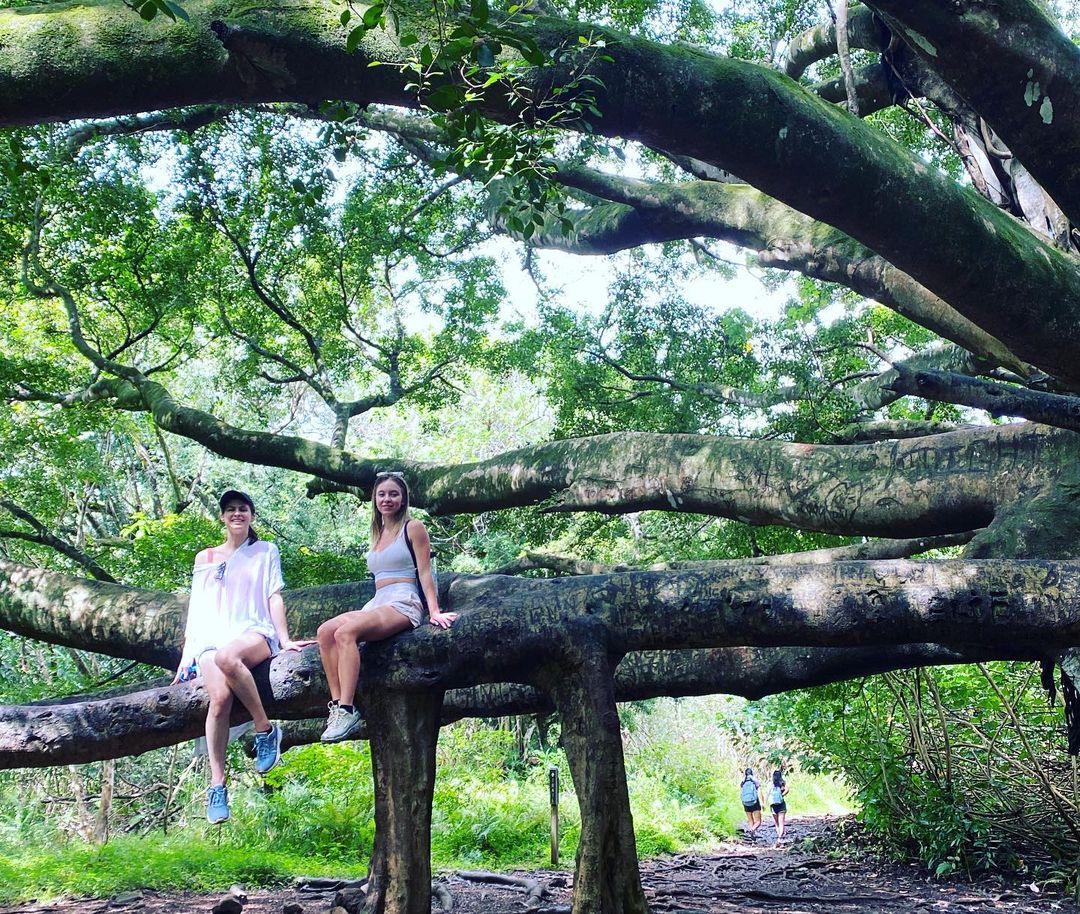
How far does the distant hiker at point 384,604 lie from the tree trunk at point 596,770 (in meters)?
0.63

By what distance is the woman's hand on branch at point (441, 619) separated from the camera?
4468 mm

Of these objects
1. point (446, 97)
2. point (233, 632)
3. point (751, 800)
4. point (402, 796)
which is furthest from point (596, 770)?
point (751, 800)

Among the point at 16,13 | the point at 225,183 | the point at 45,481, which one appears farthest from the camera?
the point at 45,481

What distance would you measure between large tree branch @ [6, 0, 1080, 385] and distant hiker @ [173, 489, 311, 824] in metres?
2.13

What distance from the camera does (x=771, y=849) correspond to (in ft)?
38.9

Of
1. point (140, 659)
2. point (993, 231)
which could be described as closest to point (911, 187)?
point (993, 231)

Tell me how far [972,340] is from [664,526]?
5.53 m

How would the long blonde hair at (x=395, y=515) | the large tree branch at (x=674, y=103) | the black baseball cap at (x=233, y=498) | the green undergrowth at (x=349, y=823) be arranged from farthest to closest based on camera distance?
1. the green undergrowth at (x=349, y=823)
2. the black baseball cap at (x=233, y=498)
3. the long blonde hair at (x=395, y=515)
4. the large tree branch at (x=674, y=103)

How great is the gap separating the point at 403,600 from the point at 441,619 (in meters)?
0.22

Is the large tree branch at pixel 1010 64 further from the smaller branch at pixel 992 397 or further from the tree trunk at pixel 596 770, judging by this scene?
the tree trunk at pixel 596 770

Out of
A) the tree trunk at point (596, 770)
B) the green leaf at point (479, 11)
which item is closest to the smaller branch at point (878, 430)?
the tree trunk at point (596, 770)

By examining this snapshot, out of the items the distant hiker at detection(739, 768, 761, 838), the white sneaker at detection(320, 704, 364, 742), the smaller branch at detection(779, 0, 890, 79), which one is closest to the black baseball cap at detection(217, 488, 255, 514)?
the white sneaker at detection(320, 704, 364, 742)

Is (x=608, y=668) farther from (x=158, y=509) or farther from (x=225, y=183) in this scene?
(x=158, y=509)

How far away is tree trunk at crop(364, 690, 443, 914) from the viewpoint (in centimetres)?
422
